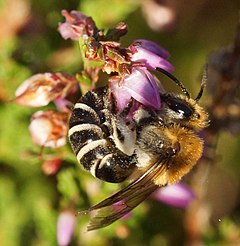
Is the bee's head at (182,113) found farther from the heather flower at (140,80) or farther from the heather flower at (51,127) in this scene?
the heather flower at (51,127)

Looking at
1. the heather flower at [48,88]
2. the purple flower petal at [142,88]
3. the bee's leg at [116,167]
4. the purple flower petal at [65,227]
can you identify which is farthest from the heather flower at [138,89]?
the purple flower petal at [65,227]

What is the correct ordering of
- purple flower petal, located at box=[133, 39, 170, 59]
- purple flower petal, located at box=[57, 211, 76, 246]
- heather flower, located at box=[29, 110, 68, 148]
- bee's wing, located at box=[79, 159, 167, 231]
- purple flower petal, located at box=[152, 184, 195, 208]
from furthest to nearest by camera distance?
1. purple flower petal, located at box=[152, 184, 195, 208]
2. purple flower petal, located at box=[57, 211, 76, 246]
3. heather flower, located at box=[29, 110, 68, 148]
4. purple flower petal, located at box=[133, 39, 170, 59]
5. bee's wing, located at box=[79, 159, 167, 231]

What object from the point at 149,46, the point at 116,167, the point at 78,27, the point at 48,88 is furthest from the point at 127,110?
the point at 48,88

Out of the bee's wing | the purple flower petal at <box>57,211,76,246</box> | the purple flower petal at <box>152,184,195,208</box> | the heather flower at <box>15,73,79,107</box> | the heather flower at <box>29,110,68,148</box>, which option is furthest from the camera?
the purple flower petal at <box>152,184,195,208</box>

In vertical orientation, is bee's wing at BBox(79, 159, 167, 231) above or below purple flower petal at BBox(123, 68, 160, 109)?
below

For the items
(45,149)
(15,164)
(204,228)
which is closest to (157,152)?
(45,149)

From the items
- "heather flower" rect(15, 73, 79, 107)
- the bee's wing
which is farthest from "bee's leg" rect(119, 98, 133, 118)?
"heather flower" rect(15, 73, 79, 107)

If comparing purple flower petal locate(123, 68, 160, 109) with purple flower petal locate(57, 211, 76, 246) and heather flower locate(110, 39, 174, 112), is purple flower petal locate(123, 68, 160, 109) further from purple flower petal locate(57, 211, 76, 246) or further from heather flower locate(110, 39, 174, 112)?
purple flower petal locate(57, 211, 76, 246)
